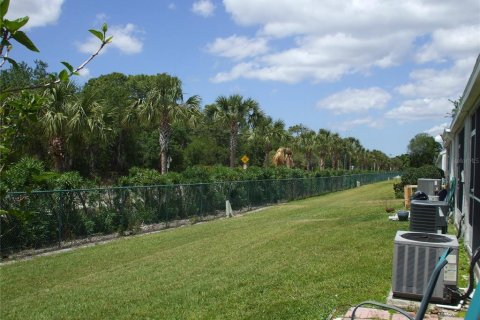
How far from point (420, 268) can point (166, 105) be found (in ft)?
75.3

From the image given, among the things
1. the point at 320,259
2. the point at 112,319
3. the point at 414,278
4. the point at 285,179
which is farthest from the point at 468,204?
the point at 285,179

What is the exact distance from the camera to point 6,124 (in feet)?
8.53

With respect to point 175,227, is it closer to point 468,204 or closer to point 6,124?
point 468,204

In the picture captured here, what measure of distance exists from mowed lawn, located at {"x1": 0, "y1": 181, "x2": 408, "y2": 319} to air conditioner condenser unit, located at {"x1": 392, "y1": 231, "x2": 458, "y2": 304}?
1.36 feet

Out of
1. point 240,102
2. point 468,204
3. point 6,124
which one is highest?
point 240,102

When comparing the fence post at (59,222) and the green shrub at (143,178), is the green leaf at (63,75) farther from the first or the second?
the green shrub at (143,178)

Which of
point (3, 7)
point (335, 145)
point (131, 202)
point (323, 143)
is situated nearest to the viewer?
point (3, 7)

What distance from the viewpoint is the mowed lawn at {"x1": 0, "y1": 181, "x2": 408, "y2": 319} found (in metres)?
6.48

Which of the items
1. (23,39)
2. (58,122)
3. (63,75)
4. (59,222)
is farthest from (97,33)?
(58,122)

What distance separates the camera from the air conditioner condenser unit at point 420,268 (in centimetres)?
575

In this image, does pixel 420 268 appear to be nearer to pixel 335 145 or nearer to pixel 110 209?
pixel 110 209

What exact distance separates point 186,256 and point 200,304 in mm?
4724

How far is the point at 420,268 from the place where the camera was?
588cm

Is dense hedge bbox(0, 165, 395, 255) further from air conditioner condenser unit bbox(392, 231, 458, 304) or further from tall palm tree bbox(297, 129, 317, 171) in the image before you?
tall palm tree bbox(297, 129, 317, 171)
